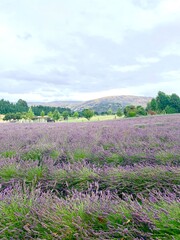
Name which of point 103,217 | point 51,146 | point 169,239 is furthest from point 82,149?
point 169,239

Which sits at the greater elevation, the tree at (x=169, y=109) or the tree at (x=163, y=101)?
the tree at (x=163, y=101)

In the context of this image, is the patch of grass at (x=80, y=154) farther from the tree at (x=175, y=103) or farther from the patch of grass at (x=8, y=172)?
the tree at (x=175, y=103)

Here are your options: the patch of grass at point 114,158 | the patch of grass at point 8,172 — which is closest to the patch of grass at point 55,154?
the patch of grass at point 114,158

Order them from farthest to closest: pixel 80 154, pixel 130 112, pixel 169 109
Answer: pixel 169 109 < pixel 130 112 < pixel 80 154

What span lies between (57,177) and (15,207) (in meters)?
1.24

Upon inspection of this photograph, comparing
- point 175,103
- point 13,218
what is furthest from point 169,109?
point 13,218

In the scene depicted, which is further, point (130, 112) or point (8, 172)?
point (130, 112)

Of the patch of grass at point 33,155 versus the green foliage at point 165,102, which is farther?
the green foliage at point 165,102

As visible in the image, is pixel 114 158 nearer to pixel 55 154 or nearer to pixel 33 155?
pixel 55 154

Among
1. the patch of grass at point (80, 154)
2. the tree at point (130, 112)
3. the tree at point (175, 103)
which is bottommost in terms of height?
the patch of grass at point (80, 154)

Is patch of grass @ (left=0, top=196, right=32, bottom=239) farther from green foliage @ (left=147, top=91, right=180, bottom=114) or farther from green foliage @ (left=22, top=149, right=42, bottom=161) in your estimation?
green foliage @ (left=147, top=91, right=180, bottom=114)

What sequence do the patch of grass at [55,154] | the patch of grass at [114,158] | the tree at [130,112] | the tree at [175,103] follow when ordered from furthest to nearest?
the tree at [175,103] < the tree at [130,112] < the patch of grass at [55,154] < the patch of grass at [114,158]

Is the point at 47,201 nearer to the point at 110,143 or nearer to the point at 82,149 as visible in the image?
the point at 82,149

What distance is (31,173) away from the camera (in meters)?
3.25
